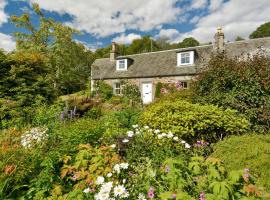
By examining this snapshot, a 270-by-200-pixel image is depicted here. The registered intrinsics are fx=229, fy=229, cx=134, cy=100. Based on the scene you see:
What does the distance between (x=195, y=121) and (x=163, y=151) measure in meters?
2.15

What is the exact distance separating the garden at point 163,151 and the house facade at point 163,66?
1220 centimetres

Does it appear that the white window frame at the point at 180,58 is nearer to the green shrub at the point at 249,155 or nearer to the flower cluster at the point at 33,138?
the green shrub at the point at 249,155

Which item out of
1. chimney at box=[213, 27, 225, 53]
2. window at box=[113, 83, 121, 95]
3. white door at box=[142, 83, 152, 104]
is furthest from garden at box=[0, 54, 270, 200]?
window at box=[113, 83, 121, 95]

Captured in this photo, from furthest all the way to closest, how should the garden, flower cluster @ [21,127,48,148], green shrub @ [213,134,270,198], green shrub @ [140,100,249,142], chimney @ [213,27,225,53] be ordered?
1. chimney @ [213,27,225,53]
2. green shrub @ [140,100,249,142]
3. flower cluster @ [21,127,48,148]
4. green shrub @ [213,134,270,198]
5. the garden

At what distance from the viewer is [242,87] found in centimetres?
786

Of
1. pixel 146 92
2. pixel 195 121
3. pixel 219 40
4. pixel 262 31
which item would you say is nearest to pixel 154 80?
pixel 146 92

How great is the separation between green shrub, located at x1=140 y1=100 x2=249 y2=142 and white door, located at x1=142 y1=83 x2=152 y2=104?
55.4 ft

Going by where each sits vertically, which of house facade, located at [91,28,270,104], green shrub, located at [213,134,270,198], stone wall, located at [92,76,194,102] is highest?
house facade, located at [91,28,270,104]

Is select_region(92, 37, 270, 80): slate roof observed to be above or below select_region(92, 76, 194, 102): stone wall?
above

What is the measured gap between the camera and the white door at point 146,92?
24156 millimetres

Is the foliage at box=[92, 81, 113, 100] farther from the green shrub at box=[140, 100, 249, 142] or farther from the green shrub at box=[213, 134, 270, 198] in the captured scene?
the green shrub at box=[213, 134, 270, 198]

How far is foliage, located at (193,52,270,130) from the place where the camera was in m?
7.55

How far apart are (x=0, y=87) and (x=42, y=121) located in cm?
376

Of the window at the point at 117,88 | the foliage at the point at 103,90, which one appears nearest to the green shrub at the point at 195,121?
the foliage at the point at 103,90
